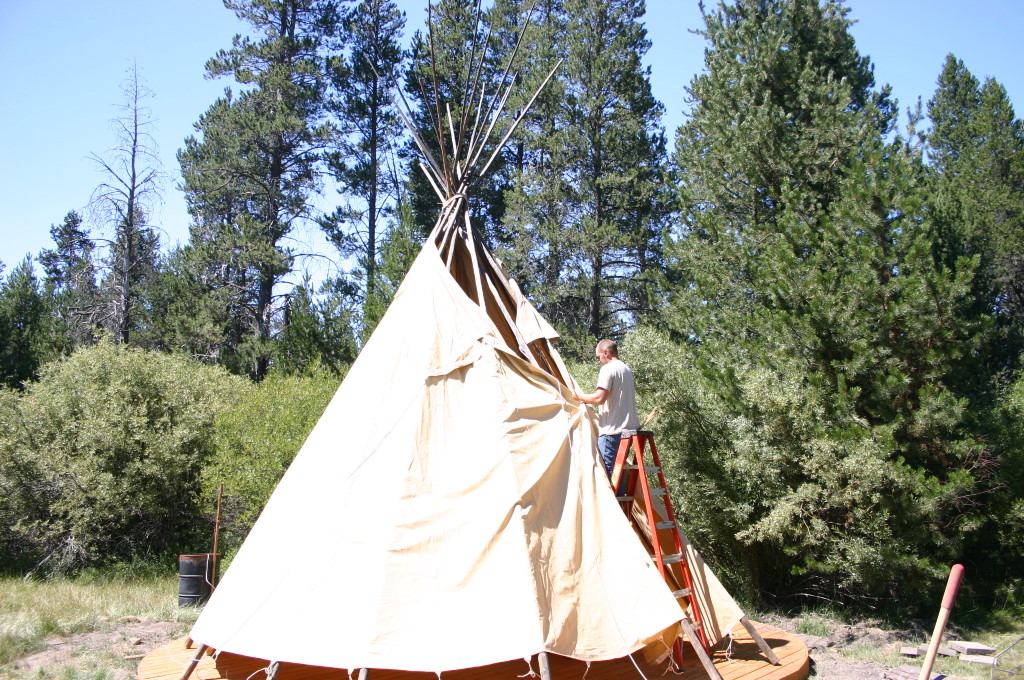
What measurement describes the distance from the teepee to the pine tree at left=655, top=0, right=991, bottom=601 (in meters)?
3.07

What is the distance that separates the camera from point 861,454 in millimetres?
7879

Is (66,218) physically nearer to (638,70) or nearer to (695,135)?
(638,70)

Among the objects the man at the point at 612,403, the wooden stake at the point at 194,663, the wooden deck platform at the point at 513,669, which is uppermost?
the man at the point at 612,403

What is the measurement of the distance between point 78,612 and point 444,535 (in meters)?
5.94

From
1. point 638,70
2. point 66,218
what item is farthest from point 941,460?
point 66,218

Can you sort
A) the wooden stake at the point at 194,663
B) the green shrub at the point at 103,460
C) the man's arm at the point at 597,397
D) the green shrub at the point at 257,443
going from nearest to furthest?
the wooden stake at the point at 194,663, the man's arm at the point at 597,397, the green shrub at the point at 257,443, the green shrub at the point at 103,460

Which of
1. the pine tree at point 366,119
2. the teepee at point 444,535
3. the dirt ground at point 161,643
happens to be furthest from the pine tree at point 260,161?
the teepee at point 444,535

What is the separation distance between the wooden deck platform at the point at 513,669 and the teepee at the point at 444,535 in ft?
0.83

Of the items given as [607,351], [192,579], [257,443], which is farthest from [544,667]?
[257,443]

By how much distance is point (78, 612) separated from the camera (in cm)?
836

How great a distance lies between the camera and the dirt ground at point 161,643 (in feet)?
20.4

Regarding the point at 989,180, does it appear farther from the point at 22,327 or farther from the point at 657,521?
the point at 22,327

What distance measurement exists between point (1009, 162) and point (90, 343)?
23458 mm

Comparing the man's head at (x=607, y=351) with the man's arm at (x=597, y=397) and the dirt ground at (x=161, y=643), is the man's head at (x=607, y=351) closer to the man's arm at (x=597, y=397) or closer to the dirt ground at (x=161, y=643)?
the man's arm at (x=597, y=397)
